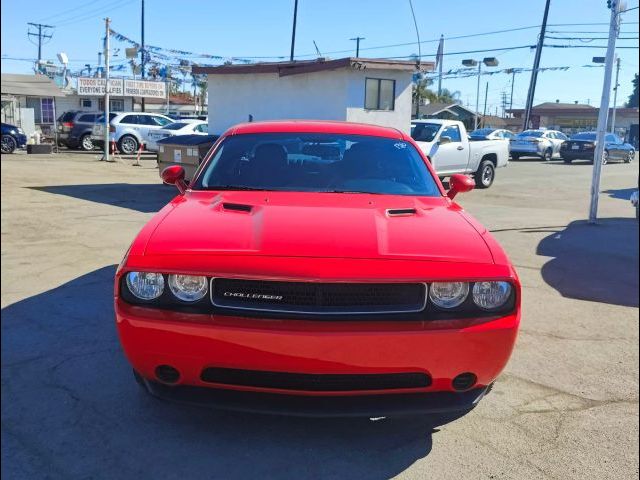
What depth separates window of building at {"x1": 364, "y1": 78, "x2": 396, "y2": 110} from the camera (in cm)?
1342

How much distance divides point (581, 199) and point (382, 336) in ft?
42.3

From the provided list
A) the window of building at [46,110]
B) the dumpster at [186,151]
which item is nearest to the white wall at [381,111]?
the dumpster at [186,151]

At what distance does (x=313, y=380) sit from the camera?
2465 millimetres

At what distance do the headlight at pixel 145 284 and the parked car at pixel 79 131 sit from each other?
77.8 feet

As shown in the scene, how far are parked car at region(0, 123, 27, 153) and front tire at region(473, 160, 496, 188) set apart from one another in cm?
1706

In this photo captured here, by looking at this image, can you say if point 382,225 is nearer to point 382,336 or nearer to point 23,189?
point 382,336

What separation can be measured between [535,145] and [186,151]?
22.0 meters

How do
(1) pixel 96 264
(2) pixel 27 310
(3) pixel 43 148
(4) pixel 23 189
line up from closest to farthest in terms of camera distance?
(2) pixel 27 310 < (1) pixel 96 264 < (4) pixel 23 189 < (3) pixel 43 148

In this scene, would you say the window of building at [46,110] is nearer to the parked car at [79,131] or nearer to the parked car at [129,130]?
the parked car at [79,131]

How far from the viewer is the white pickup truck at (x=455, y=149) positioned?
14.1m

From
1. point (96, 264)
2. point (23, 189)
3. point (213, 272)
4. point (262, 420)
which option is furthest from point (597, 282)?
point (23, 189)

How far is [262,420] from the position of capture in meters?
2.93

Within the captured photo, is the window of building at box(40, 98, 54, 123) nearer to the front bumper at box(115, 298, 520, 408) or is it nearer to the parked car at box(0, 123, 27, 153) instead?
the parked car at box(0, 123, 27, 153)

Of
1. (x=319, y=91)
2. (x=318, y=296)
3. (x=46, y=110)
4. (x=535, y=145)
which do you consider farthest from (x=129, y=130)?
(x=318, y=296)
